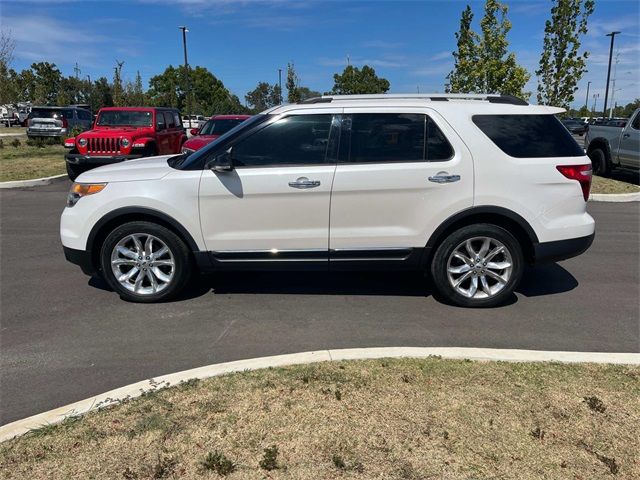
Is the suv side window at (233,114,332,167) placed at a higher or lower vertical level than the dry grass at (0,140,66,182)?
higher

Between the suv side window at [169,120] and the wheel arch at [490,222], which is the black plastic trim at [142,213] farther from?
the suv side window at [169,120]

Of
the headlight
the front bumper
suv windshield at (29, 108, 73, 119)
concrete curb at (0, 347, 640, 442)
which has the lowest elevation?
concrete curb at (0, 347, 640, 442)

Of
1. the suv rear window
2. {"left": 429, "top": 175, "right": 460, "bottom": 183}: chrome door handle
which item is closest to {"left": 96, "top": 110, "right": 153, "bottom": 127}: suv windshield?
{"left": 429, "top": 175, "right": 460, "bottom": 183}: chrome door handle

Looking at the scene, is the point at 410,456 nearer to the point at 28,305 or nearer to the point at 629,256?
the point at 28,305

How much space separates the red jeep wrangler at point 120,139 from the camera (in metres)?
12.3

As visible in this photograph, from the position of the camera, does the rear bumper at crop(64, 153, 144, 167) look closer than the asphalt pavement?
No

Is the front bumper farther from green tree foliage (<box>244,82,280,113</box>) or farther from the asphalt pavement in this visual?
green tree foliage (<box>244,82,280,113</box>)

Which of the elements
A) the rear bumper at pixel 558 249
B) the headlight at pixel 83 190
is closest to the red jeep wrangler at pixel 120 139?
the headlight at pixel 83 190

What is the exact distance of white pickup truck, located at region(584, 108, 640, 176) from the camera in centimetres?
1263

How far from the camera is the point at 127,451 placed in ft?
8.82

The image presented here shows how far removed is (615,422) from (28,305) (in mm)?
4909

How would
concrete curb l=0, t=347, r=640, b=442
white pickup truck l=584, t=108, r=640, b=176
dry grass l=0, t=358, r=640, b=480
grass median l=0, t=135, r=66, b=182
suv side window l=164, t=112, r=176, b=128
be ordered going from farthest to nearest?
suv side window l=164, t=112, r=176, b=128, grass median l=0, t=135, r=66, b=182, white pickup truck l=584, t=108, r=640, b=176, concrete curb l=0, t=347, r=640, b=442, dry grass l=0, t=358, r=640, b=480

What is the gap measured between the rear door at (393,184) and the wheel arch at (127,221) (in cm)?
136

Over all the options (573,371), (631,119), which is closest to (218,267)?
(573,371)
